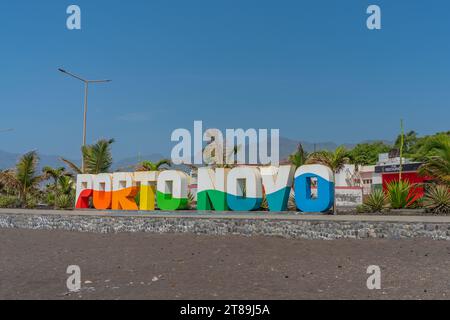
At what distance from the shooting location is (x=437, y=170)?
19484 millimetres

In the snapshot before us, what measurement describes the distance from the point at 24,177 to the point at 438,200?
91.0ft

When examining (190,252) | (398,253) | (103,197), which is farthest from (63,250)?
(103,197)

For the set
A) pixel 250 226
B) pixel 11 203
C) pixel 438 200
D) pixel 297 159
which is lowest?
pixel 250 226

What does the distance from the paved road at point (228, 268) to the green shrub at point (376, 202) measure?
23.2 ft

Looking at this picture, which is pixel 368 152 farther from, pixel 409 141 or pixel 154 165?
pixel 154 165

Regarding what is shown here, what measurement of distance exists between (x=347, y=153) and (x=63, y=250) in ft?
65.6

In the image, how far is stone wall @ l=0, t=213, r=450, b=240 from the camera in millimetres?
13798

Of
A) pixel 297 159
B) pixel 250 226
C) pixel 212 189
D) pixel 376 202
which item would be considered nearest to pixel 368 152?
pixel 297 159

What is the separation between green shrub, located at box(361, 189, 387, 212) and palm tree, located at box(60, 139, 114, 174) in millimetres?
18258

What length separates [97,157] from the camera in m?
31.2
